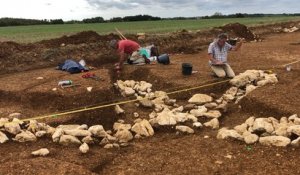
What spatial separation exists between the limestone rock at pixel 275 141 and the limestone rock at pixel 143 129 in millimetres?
2156

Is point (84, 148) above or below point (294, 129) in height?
below

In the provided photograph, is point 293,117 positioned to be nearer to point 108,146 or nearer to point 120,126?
point 120,126

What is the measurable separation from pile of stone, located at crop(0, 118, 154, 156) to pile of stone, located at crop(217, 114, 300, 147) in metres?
1.65

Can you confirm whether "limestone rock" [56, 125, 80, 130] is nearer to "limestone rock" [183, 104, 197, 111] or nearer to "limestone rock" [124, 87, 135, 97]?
"limestone rock" [183, 104, 197, 111]

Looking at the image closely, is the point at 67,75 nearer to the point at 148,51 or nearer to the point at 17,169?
the point at 148,51

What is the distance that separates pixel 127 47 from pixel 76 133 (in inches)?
252

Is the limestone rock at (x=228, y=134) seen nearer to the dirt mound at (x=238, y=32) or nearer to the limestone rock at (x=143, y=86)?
the limestone rock at (x=143, y=86)

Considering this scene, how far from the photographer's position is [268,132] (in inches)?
339

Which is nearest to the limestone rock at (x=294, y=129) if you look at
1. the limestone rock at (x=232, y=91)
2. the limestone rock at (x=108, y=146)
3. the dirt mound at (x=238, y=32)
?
the limestone rock at (x=108, y=146)

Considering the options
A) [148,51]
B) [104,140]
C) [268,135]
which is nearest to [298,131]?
[268,135]

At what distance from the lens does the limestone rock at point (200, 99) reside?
11414 mm

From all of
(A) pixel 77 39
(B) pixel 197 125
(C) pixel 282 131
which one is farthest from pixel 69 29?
(C) pixel 282 131

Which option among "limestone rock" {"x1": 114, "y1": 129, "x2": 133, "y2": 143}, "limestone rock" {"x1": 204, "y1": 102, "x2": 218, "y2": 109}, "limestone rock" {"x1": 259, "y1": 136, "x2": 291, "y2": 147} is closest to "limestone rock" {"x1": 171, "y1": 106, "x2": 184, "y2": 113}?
"limestone rock" {"x1": 204, "y1": 102, "x2": 218, "y2": 109}

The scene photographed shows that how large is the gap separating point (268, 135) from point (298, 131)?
537 millimetres
